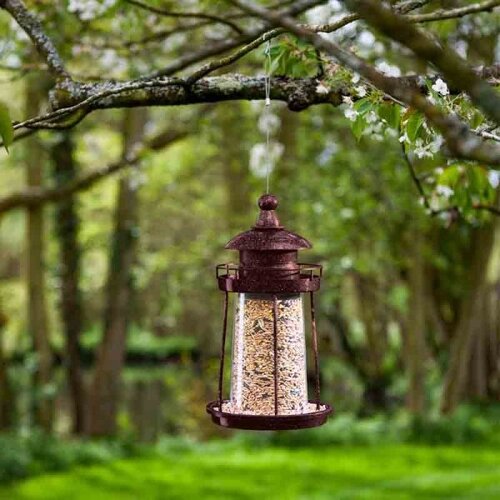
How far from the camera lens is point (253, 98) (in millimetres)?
3598

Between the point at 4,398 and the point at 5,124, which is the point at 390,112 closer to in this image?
the point at 5,124

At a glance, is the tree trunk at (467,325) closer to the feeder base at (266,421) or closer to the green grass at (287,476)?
the green grass at (287,476)

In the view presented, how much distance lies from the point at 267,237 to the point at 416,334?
9382mm

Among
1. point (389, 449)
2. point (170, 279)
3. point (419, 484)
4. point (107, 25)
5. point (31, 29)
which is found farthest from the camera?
point (170, 279)

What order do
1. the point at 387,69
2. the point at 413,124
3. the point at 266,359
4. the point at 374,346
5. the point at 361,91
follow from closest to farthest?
the point at 413,124 < the point at 361,91 < the point at 387,69 < the point at 266,359 < the point at 374,346

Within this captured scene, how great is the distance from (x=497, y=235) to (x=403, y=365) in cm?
270

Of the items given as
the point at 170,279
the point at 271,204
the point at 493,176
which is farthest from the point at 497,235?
the point at 271,204

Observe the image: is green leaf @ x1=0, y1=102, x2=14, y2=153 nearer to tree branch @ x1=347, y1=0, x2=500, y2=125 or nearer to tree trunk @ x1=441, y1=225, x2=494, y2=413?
tree branch @ x1=347, y1=0, x2=500, y2=125

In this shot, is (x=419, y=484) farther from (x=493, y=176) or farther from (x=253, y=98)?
(x=253, y=98)

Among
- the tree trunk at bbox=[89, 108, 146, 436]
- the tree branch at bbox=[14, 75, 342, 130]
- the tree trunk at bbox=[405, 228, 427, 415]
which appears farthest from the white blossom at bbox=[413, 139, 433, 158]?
the tree trunk at bbox=[89, 108, 146, 436]

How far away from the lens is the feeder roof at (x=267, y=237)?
3.47 m

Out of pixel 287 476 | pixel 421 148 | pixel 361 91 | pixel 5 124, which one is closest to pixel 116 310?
pixel 287 476

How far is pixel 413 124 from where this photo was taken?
114 inches

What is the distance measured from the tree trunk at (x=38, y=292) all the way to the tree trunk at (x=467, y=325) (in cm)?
513
